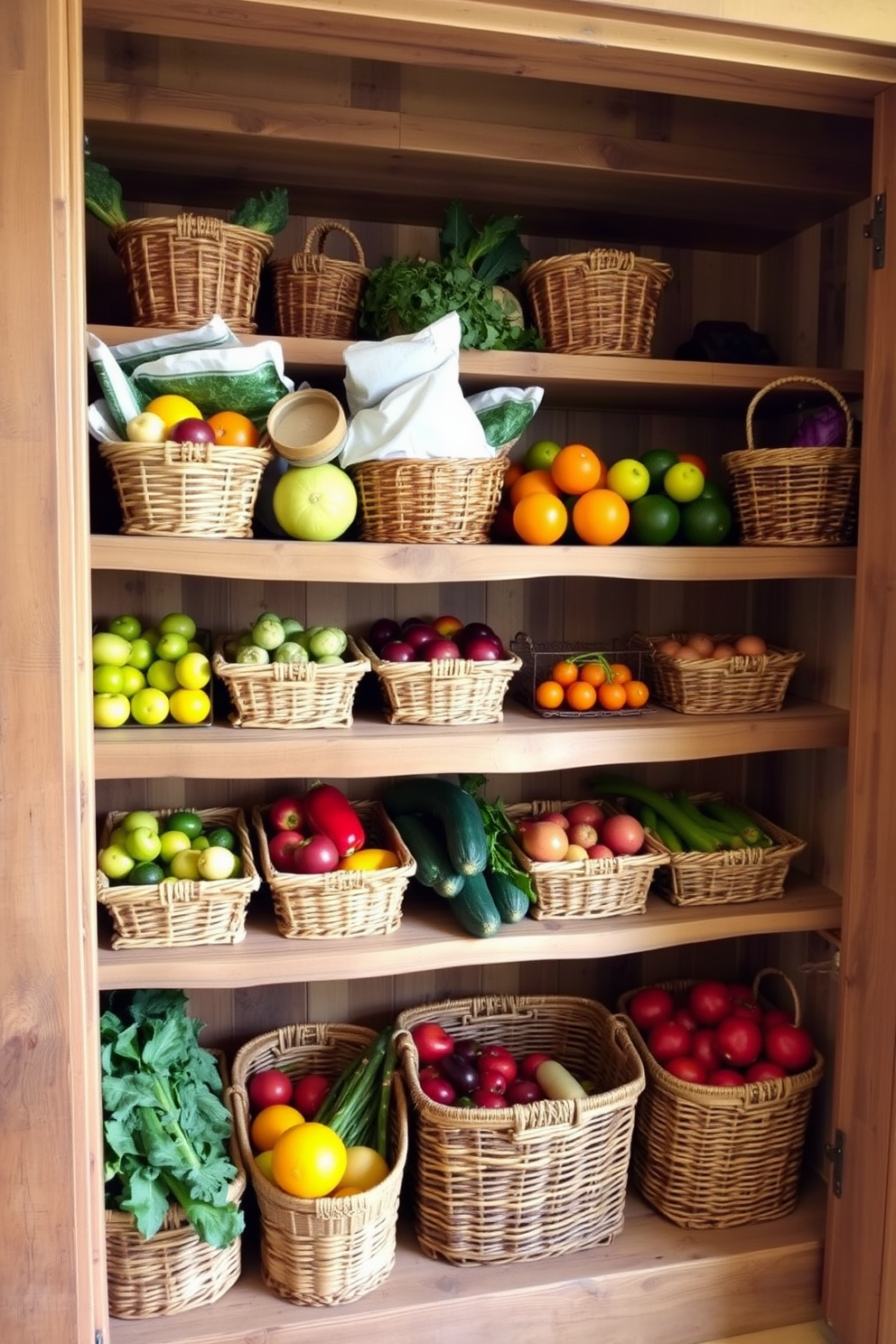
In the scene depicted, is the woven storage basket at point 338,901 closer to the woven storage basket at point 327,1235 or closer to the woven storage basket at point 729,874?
the woven storage basket at point 327,1235

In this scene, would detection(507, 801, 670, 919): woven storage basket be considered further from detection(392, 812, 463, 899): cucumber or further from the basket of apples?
the basket of apples

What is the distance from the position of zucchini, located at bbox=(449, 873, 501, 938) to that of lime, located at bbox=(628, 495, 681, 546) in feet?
2.25

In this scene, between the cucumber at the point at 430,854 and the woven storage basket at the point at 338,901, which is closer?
the woven storage basket at the point at 338,901

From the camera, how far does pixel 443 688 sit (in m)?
1.98

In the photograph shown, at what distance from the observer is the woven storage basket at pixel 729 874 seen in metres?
2.16

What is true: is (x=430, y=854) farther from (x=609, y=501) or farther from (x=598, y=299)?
(x=598, y=299)

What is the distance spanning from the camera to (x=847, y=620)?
7.32 feet

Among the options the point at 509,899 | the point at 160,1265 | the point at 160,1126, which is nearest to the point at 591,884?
the point at 509,899

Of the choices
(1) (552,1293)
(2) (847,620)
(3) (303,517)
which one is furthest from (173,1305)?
(2) (847,620)

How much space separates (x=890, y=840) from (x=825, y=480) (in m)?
0.64

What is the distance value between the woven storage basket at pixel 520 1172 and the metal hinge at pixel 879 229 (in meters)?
1.45

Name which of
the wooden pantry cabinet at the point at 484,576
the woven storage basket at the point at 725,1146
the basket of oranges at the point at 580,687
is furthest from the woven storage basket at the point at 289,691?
the woven storage basket at the point at 725,1146

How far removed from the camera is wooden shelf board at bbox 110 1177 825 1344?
1862mm

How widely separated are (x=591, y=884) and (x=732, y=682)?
1.51ft
